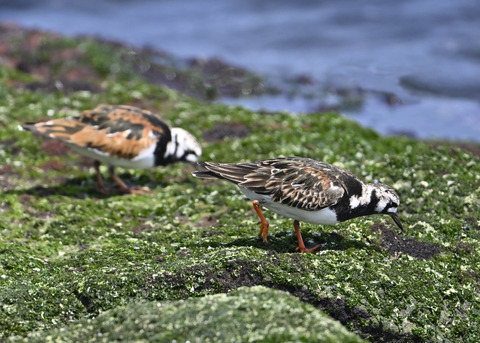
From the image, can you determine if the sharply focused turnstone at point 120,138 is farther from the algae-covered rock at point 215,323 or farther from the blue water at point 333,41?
the blue water at point 333,41

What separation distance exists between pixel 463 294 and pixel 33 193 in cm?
853

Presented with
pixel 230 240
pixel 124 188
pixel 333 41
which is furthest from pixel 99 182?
pixel 333 41

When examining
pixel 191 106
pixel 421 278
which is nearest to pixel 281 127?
pixel 191 106

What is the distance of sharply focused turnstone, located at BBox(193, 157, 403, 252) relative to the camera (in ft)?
31.1

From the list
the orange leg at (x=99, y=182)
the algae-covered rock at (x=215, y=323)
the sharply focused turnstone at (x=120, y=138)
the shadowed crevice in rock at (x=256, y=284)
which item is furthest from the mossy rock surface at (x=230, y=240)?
the sharply focused turnstone at (x=120, y=138)

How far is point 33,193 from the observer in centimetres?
1271

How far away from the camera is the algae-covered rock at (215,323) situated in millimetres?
6426

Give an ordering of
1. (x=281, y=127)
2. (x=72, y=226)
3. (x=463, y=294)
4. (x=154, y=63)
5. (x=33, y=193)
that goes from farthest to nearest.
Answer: (x=154, y=63) → (x=281, y=127) → (x=33, y=193) → (x=72, y=226) → (x=463, y=294)

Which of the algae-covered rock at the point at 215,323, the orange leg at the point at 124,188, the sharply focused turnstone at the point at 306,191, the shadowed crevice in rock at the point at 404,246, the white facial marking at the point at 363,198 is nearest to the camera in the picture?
the algae-covered rock at the point at 215,323

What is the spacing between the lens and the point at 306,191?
9.49 m

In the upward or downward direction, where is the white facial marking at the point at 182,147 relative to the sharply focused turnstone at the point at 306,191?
downward

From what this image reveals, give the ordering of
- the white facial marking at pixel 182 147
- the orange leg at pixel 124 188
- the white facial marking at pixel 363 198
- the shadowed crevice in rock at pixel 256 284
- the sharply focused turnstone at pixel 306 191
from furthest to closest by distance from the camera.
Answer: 1. the white facial marking at pixel 182 147
2. the orange leg at pixel 124 188
3. the white facial marking at pixel 363 198
4. the sharply focused turnstone at pixel 306 191
5. the shadowed crevice in rock at pixel 256 284

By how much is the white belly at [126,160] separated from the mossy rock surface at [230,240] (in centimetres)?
73

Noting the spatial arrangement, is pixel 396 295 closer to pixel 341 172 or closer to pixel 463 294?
pixel 463 294
